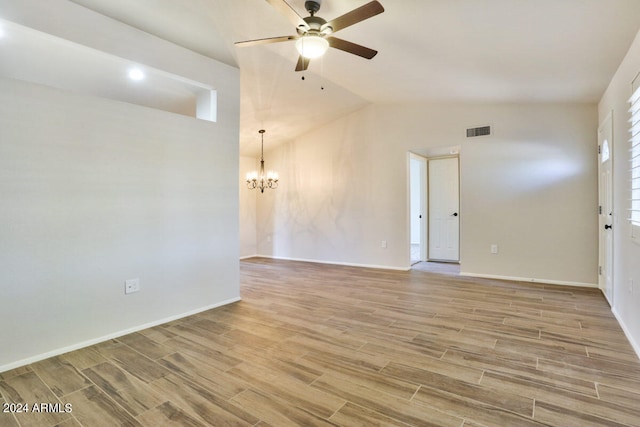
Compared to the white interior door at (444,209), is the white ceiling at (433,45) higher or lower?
higher

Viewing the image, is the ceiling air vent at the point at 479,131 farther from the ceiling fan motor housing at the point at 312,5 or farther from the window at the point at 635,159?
the ceiling fan motor housing at the point at 312,5

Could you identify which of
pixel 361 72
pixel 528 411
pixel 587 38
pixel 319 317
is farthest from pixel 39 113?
pixel 587 38

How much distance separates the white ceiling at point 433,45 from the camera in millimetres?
2527

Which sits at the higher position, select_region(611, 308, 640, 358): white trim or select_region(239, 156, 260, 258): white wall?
select_region(239, 156, 260, 258): white wall

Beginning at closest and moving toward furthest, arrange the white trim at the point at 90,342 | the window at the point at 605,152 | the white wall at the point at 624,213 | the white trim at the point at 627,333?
the white trim at the point at 90,342 → the white trim at the point at 627,333 → the white wall at the point at 624,213 → the window at the point at 605,152

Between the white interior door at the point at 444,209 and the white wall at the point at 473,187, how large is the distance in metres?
1.31

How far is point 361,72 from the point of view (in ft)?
14.1

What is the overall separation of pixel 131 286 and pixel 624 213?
4580 mm

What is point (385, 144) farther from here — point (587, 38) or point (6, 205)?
point (6, 205)

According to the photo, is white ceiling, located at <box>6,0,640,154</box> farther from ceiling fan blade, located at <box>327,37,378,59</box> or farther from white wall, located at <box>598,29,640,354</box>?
ceiling fan blade, located at <box>327,37,378,59</box>

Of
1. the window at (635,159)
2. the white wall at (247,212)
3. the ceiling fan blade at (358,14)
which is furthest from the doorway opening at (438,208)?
the ceiling fan blade at (358,14)

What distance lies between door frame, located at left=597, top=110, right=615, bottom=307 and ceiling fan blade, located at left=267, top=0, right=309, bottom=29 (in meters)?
3.39

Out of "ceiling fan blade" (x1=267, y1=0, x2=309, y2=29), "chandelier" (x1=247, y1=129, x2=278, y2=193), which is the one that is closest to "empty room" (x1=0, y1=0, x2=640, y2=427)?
"ceiling fan blade" (x1=267, y1=0, x2=309, y2=29)

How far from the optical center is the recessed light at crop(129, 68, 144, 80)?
3245 millimetres
